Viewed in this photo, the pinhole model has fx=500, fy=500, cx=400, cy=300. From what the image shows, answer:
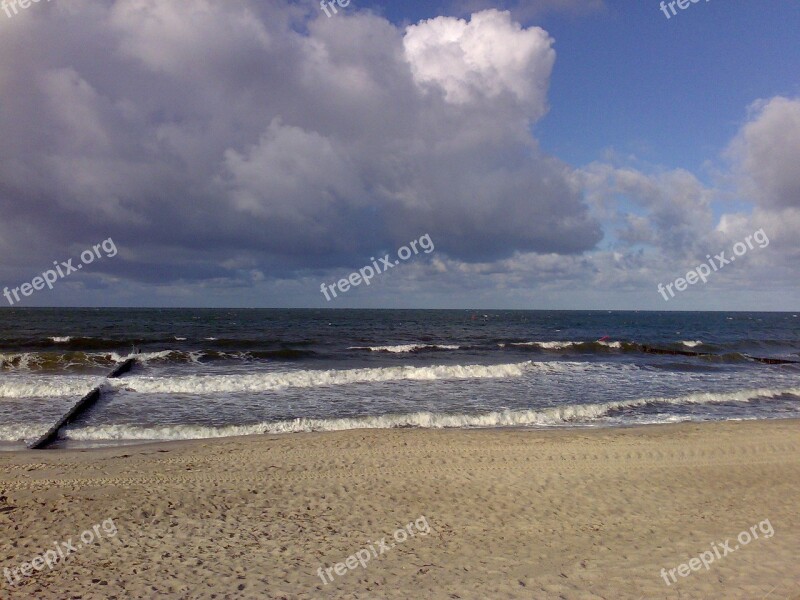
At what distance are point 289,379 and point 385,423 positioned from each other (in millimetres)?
8669

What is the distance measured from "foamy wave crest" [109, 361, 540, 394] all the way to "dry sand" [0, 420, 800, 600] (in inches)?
330

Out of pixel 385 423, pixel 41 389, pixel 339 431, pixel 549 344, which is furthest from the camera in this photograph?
pixel 549 344

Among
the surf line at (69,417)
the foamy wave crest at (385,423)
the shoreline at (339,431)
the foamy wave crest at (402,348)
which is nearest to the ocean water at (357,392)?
the foamy wave crest at (385,423)

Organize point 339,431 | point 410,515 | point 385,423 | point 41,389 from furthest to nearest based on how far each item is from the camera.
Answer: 1. point 41,389
2. point 385,423
3. point 339,431
4. point 410,515

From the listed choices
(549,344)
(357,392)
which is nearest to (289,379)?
(357,392)

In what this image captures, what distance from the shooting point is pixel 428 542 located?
23.6 feet

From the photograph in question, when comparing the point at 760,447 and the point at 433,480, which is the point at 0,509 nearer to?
the point at 433,480

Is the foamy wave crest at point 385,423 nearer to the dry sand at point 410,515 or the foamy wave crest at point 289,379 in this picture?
the dry sand at point 410,515

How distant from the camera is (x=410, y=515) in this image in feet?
26.9

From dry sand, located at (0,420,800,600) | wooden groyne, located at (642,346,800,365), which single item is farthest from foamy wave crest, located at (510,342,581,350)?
dry sand, located at (0,420,800,600)

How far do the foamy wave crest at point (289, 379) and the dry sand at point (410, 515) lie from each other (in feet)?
27.5

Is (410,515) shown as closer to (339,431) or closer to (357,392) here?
(339,431)

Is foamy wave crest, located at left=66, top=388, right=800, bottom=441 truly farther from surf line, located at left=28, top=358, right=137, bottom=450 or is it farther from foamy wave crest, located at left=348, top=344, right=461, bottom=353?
foamy wave crest, located at left=348, top=344, right=461, bottom=353

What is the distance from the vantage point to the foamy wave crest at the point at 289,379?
66.8ft
